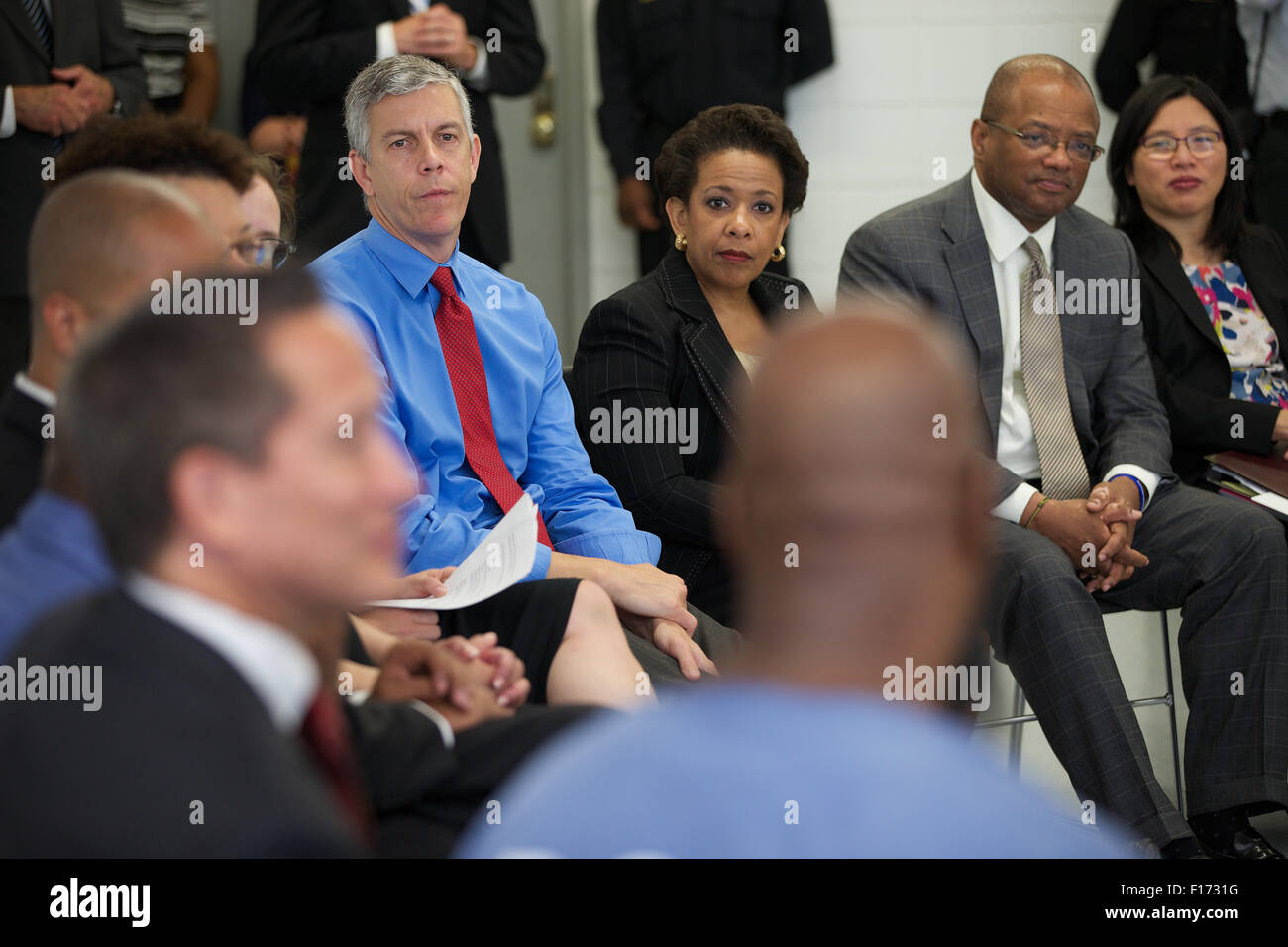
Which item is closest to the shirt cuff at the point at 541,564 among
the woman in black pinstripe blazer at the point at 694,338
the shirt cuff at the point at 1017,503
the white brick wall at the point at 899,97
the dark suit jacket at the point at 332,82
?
the woman in black pinstripe blazer at the point at 694,338

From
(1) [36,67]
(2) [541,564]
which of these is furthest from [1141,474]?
(1) [36,67]

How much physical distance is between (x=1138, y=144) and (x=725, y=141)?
1.09m

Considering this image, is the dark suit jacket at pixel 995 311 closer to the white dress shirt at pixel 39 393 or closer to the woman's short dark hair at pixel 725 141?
the woman's short dark hair at pixel 725 141

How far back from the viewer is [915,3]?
4.49 m

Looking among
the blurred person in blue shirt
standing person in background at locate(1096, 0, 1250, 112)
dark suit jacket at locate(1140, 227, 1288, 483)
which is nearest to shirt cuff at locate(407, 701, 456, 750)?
the blurred person in blue shirt

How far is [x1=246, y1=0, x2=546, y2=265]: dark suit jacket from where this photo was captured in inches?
129

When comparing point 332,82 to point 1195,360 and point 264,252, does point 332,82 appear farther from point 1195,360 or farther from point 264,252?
point 1195,360

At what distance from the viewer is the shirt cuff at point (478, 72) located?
11.4 feet

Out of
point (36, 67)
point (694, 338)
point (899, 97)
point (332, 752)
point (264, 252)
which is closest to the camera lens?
point (332, 752)

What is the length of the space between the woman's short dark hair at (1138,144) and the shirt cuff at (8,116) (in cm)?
248

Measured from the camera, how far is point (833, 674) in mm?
761

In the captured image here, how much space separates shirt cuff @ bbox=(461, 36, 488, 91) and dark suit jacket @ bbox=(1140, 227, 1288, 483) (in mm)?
1641
